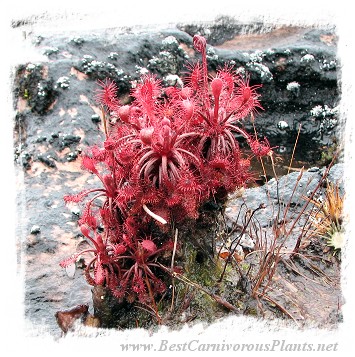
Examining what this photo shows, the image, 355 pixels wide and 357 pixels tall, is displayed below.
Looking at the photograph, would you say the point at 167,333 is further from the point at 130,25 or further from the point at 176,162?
the point at 130,25

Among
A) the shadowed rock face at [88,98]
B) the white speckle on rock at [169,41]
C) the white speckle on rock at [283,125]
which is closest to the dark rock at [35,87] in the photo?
the shadowed rock face at [88,98]

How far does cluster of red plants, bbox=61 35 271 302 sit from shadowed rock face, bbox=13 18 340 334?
0.66m

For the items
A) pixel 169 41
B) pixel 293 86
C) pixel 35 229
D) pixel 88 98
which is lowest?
pixel 35 229

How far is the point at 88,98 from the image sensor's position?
15.9ft

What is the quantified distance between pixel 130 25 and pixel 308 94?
2485 mm

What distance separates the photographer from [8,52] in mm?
4242

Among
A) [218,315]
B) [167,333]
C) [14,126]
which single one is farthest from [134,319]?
[14,126]

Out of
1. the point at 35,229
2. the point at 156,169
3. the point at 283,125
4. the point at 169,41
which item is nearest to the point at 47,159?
the point at 35,229

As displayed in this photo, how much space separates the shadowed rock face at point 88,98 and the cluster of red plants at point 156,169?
655 millimetres

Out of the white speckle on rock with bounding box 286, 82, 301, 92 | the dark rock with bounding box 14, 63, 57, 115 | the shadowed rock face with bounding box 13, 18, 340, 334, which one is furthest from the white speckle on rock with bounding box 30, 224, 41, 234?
the white speckle on rock with bounding box 286, 82, 301, 92

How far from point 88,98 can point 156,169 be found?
2.64 metres

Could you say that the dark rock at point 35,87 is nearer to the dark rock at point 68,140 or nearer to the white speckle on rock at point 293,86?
the dark rock at point 68,140

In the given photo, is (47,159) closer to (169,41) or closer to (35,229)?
(35,229)

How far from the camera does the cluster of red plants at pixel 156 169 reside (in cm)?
240
